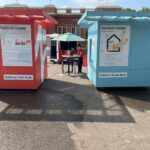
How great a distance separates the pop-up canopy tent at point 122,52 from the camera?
28.3 ft

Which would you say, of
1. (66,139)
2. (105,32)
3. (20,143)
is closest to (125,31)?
(105,32)

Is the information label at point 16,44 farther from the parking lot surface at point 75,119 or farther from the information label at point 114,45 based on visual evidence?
the information label at point 114,45

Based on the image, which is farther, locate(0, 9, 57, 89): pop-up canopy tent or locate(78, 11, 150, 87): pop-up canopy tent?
locate(78, 11, 150, 87): pop-up canopy tent

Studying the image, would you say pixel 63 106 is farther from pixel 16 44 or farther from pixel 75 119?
pixel 16 44

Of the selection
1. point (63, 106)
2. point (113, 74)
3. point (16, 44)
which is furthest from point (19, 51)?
point (113, 74)

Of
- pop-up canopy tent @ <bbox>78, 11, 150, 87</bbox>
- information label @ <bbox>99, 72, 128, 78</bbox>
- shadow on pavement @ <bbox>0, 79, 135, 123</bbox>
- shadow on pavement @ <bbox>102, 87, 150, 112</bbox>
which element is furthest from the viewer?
information label @ <bbox>99, 72, 128, 78</bbox>

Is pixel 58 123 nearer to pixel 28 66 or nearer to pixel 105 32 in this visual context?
pixel 28 66

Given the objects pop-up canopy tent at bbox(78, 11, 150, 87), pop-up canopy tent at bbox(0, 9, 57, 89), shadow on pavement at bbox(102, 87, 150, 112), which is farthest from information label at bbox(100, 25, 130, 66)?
pop-up canopy tent at bbox(0, 9, 57, 89)

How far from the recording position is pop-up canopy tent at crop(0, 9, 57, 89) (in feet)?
27.4

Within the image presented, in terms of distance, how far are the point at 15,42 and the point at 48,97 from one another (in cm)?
241

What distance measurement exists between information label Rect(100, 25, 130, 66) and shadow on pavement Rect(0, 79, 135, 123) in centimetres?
136

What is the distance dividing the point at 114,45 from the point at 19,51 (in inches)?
142

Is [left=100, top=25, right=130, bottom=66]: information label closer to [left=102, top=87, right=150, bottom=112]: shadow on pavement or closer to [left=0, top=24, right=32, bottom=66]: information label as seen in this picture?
[left=102, top=87, right=150, bottom=112]: shadow on pavement

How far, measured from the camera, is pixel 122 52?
8.88m
